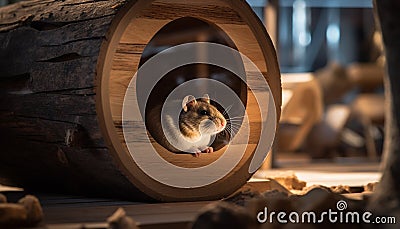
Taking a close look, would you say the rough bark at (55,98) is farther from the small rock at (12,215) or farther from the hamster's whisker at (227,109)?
the hamster's whisker at (227,109)

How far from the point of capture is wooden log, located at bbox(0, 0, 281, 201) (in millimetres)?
2803

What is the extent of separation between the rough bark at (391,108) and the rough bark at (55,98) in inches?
37.9

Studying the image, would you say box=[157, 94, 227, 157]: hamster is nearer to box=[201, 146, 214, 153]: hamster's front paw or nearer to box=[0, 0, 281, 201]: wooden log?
box=[201, 146, 214, 153]: hamster's front paw

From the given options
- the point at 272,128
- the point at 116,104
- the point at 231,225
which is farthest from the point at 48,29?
the point at 231,225

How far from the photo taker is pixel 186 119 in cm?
373

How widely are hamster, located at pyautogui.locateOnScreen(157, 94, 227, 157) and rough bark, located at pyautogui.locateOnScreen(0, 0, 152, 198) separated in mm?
538

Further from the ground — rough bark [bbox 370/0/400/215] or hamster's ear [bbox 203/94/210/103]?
hamster's ear [bbox 203/94/210/103]

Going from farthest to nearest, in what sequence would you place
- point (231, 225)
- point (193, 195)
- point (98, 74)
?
point (193, 195)
point (98, 74)
point (231, 225)

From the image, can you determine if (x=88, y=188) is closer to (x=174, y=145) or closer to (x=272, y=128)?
(x=174, y=145)

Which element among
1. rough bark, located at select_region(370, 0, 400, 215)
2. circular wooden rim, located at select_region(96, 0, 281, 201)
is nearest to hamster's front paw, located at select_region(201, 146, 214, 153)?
circular wooden rim, located at select_region(96, 0, 281, 201)

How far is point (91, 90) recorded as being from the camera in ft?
9.07

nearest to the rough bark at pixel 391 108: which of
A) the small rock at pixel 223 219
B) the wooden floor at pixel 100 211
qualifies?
the small rock at pixel 223 219

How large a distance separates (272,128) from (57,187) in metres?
0.90

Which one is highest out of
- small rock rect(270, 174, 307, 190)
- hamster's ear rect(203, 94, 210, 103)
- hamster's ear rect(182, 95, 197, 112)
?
hamster's ear rect(203, 94, 210, 103)
